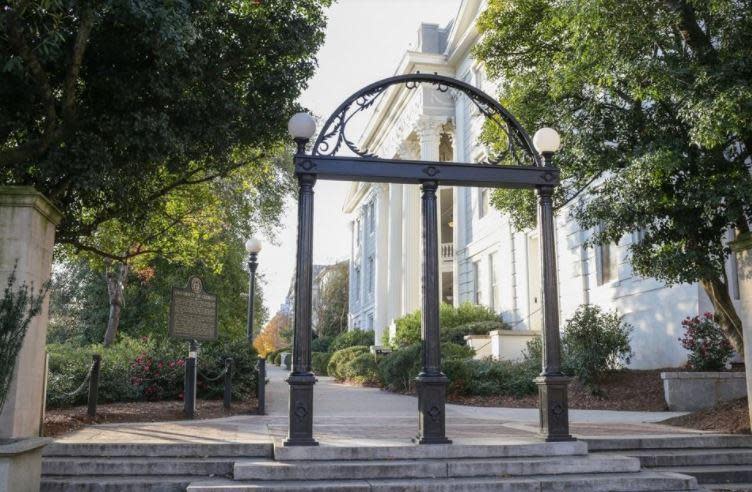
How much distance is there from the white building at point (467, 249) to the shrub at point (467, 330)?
0.76 m

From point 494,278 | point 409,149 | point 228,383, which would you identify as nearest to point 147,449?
point 228,383

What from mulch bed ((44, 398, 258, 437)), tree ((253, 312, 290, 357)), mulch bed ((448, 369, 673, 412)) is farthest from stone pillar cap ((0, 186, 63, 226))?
tree ((253, 312, 290, 357))

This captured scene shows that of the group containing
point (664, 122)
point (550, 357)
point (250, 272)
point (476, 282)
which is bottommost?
point (550, 357)

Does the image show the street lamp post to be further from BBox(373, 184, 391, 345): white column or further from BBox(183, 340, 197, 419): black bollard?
BBox(373, 184, 391, 345): white column

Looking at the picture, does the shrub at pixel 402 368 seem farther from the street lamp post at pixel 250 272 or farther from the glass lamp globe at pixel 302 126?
the glass lamp globe at pixel 302 126

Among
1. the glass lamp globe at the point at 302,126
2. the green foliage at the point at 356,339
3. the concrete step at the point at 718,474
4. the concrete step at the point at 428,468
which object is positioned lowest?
the concrete step at the point at 718,474

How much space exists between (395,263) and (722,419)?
78.5 feet

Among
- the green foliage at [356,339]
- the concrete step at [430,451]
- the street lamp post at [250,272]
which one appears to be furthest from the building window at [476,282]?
the concrete step at [430,451]

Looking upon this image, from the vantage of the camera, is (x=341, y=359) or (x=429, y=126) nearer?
(x=341, y=359)

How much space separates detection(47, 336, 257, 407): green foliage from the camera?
12.7 metres

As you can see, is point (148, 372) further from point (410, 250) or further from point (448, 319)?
point (410, 250)

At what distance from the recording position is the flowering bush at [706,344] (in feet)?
42.3

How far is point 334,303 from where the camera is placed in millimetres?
55500

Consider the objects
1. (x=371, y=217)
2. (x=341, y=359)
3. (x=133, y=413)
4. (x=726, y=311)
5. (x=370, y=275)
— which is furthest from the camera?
(x=371, y=217)
